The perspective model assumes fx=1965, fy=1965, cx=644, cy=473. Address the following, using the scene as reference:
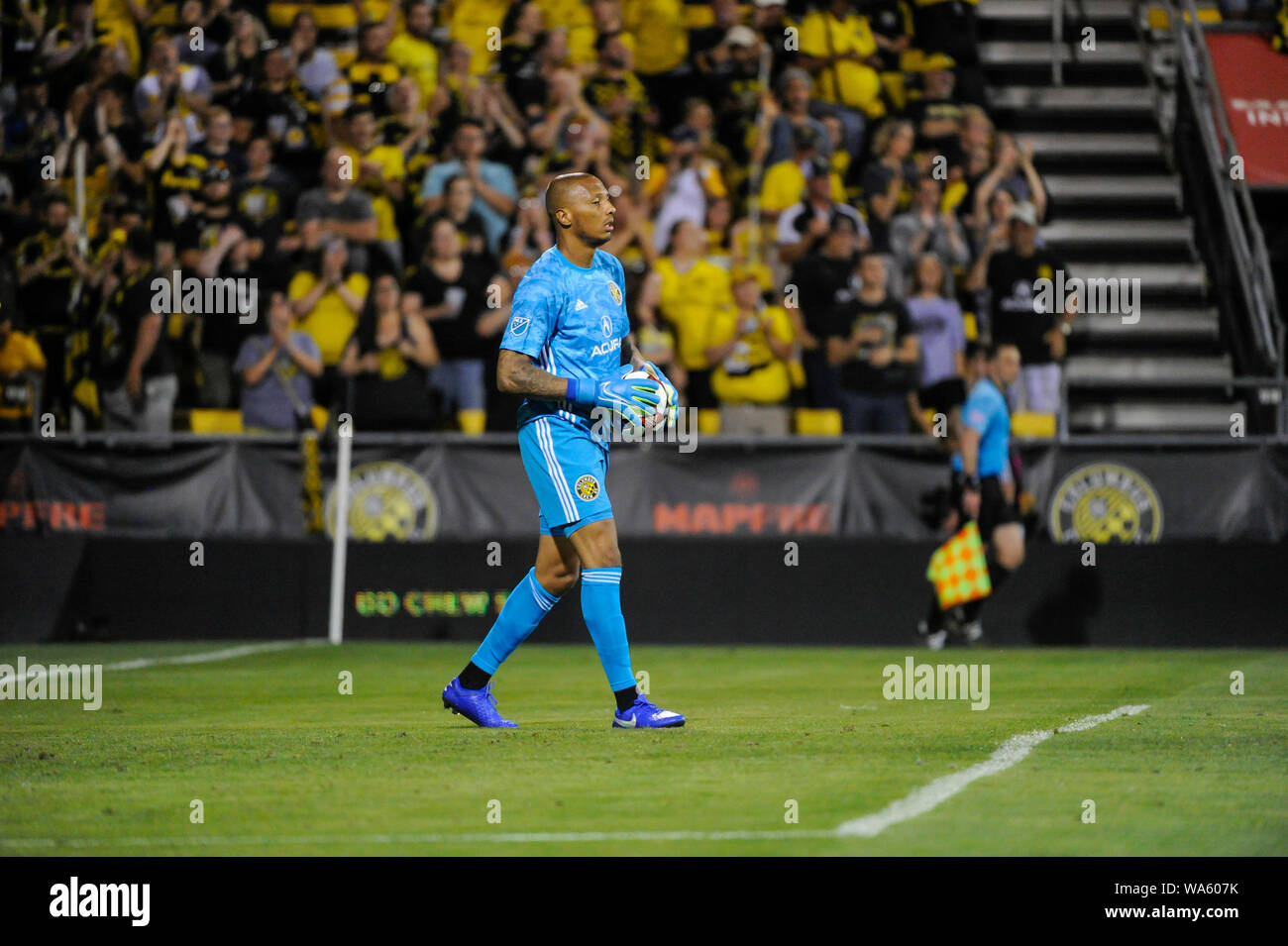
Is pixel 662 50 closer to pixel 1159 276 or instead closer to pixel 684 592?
pixel 1159 276

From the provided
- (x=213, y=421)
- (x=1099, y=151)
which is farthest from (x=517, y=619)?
(x=1099, y=151)

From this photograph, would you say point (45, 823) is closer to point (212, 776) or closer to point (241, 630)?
point (212, 776)

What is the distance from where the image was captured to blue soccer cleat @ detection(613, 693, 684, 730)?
9.70 metres

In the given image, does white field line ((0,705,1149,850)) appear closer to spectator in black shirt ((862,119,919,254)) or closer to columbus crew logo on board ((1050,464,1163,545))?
columbus crew logo on board ((1050,464,1163,545))

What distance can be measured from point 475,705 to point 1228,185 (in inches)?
575

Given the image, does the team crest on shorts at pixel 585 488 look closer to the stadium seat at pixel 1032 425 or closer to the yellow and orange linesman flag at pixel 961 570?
the yellow and orange linesman flag at pixel 961 570

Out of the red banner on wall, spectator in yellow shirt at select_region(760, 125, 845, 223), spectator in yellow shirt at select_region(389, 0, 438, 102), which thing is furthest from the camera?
the red banner on wall

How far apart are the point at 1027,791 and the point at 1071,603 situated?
375 inches

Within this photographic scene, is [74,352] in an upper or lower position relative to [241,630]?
upper

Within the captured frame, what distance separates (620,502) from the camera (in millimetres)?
16969

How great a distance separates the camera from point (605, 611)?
9.47 meters
